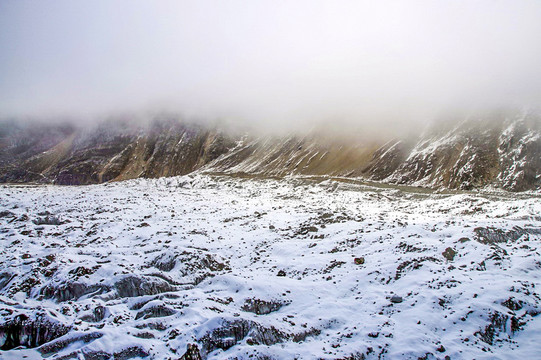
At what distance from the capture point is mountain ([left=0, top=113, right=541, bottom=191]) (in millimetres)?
59344

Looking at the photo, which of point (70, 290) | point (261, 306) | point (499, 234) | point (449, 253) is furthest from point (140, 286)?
point (499, 234)

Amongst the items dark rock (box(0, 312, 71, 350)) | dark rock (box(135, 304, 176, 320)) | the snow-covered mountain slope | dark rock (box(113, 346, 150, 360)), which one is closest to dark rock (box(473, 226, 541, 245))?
dark rock (box(135, 304, 176, 320))

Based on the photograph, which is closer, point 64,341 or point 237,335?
point 64,341

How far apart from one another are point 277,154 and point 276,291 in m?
96.8

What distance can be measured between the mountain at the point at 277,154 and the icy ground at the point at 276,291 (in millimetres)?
38065

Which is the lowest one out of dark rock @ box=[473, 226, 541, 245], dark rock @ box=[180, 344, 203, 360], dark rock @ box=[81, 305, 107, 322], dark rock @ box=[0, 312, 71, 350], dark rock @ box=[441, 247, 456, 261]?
dark rock @ box=[81, 305, 107, 322]

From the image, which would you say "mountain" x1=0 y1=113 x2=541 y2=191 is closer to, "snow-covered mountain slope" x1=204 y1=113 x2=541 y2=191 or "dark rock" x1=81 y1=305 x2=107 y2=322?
"snow-covered mountain slope" x1=204 y1=113 x2=541 y2=191

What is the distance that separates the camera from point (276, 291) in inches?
593

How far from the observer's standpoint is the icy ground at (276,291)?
35.3 feet

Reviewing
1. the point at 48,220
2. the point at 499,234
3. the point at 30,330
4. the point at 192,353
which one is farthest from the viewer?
the point at 48,220

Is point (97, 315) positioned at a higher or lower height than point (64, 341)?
lower

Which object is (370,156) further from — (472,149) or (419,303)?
(419,303)

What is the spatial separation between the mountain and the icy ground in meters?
38.1

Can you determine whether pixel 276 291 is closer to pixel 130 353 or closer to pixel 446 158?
pixel 130 353
